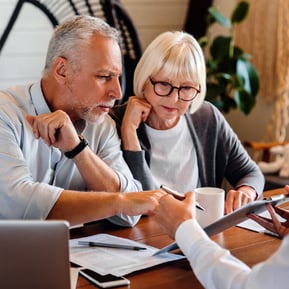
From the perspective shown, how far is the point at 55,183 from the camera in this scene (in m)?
1.85

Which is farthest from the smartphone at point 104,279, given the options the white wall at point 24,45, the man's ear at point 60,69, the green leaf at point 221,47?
the green leaf at point 221,47

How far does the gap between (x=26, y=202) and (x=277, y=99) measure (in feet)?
9.34

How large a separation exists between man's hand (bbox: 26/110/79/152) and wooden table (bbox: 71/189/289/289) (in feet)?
0.82

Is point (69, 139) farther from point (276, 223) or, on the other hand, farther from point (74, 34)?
point (276, 223)

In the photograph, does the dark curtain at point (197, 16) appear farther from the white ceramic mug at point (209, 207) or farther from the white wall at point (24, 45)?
the white ceramic mug at point (209, 207)

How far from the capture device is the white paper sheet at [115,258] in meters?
1.37

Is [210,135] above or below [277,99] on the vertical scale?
above

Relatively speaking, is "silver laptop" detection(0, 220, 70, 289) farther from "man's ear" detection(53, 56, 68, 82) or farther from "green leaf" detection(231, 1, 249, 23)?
"green leaf" detection(231, 1, 249, 23)

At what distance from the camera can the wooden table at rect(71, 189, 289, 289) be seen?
1.31 m

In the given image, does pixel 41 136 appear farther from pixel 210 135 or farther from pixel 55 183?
pixel 210 135

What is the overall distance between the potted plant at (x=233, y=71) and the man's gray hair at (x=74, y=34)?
Answer: 7.03ft

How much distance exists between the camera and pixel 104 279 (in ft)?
4.26

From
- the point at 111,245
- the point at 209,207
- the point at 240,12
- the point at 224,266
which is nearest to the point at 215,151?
the point at 209,207

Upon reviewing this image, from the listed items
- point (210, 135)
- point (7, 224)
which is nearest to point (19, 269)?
point (7, 224)
